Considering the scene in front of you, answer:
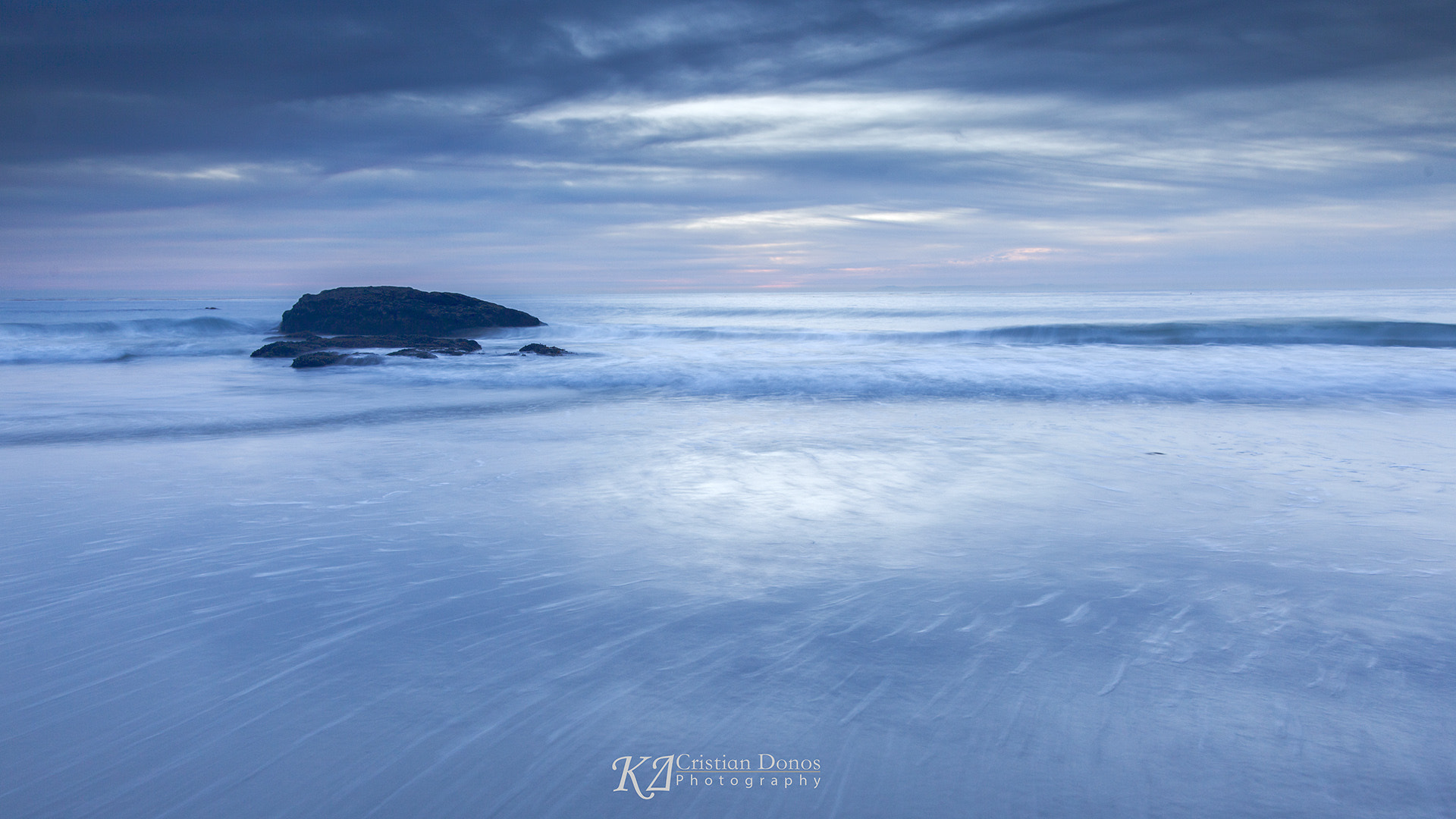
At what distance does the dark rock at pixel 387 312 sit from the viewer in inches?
948

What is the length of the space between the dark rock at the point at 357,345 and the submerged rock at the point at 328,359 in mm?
1898

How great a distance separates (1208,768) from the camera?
230cm

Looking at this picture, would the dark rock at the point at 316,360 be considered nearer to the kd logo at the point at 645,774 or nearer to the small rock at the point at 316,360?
the small rock at the point at 316,360

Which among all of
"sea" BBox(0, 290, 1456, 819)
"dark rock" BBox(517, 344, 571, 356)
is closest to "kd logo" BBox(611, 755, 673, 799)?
"sea" BBox(0, 290, 1456, 819)

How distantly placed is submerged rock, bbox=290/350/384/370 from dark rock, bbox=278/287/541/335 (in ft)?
25.5

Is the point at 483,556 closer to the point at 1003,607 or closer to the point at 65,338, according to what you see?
the point at 1003,607

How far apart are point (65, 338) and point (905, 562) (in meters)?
31.4

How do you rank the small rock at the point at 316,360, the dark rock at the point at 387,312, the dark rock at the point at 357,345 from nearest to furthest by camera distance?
the small rock at the point at 316,360
the dark rock at the point at 357,345
the dark rock at the point at 387,312

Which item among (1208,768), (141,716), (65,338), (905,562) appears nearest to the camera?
(1208,768)

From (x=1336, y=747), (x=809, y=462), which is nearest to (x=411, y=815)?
(x=1336, y=747)

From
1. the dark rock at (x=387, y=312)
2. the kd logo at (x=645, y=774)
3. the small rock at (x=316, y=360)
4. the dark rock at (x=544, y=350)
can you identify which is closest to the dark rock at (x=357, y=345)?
the dark rock at (x=544, y=350)

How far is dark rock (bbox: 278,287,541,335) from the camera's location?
24.1m

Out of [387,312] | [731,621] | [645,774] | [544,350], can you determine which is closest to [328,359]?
[544,350]

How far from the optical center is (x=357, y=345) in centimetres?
1892
